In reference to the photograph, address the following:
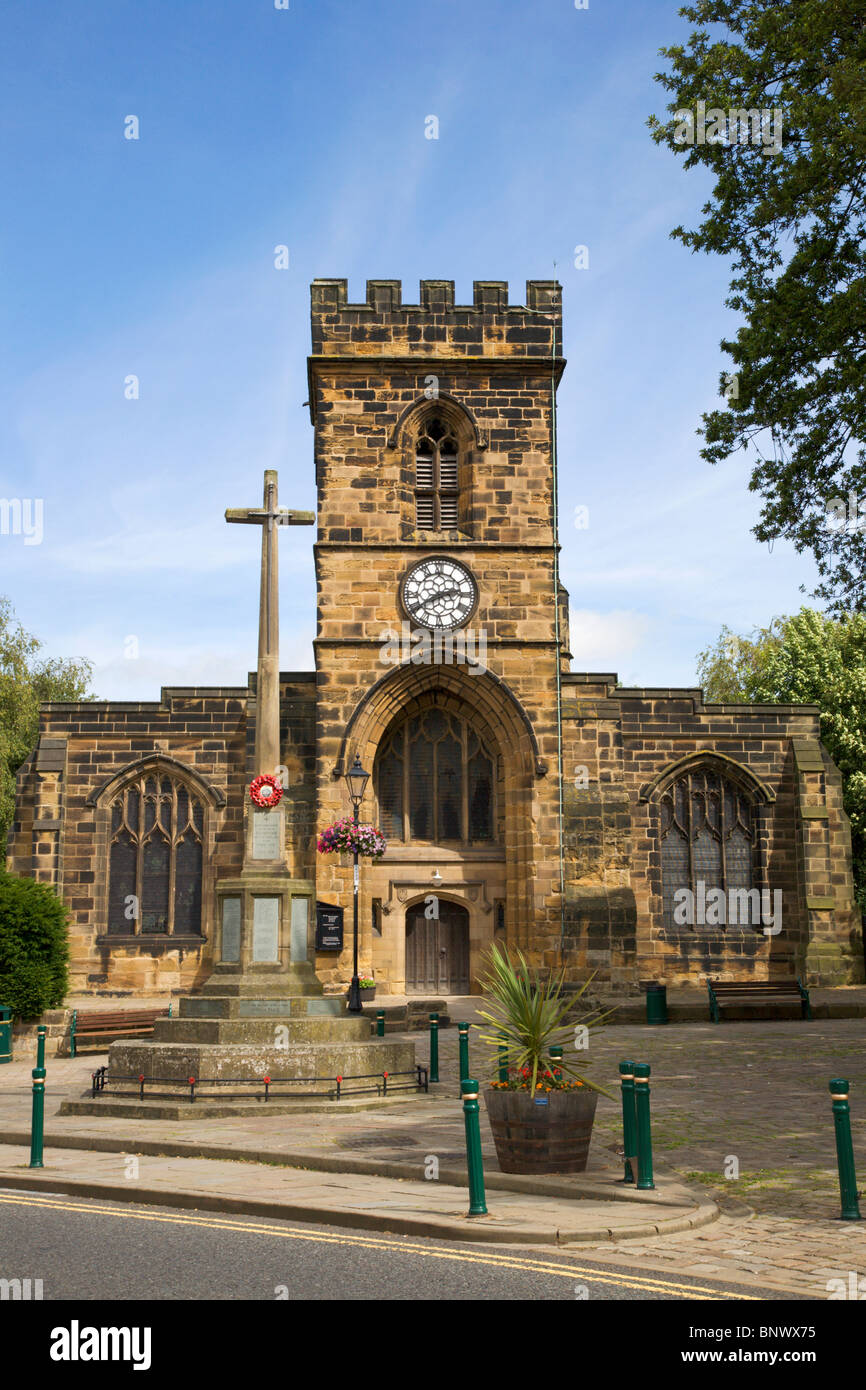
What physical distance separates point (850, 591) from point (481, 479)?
11184 mm

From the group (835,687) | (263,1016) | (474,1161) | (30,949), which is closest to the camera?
(474,1161)

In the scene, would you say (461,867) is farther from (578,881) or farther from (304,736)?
(304,736)

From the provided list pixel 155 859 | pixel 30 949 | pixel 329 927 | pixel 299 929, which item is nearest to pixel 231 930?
pixel 299 929

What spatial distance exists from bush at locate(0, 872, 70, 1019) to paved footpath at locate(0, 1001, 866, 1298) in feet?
12.2

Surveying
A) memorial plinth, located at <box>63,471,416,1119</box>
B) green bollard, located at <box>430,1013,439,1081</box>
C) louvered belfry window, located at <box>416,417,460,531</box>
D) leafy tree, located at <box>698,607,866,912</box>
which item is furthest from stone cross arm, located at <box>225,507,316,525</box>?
leafy tree, located at <box>698,607,866,912</box>

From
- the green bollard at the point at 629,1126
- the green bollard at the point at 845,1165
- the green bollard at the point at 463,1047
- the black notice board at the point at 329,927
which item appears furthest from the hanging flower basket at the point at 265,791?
the black notice board at the point at 329,927

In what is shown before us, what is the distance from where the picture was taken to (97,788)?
87.9 ft

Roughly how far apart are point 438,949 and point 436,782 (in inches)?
134

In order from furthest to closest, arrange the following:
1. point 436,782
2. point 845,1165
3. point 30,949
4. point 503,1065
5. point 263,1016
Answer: point 436,782 < point 30,949 < point 263,1016 < point 503,1065 < point 845,1165

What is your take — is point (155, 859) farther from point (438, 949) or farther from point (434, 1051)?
point (434, 1051)

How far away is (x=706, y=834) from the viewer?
2761 centimetres

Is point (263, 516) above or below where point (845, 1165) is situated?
above

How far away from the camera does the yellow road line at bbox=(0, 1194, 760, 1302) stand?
6.30 m
